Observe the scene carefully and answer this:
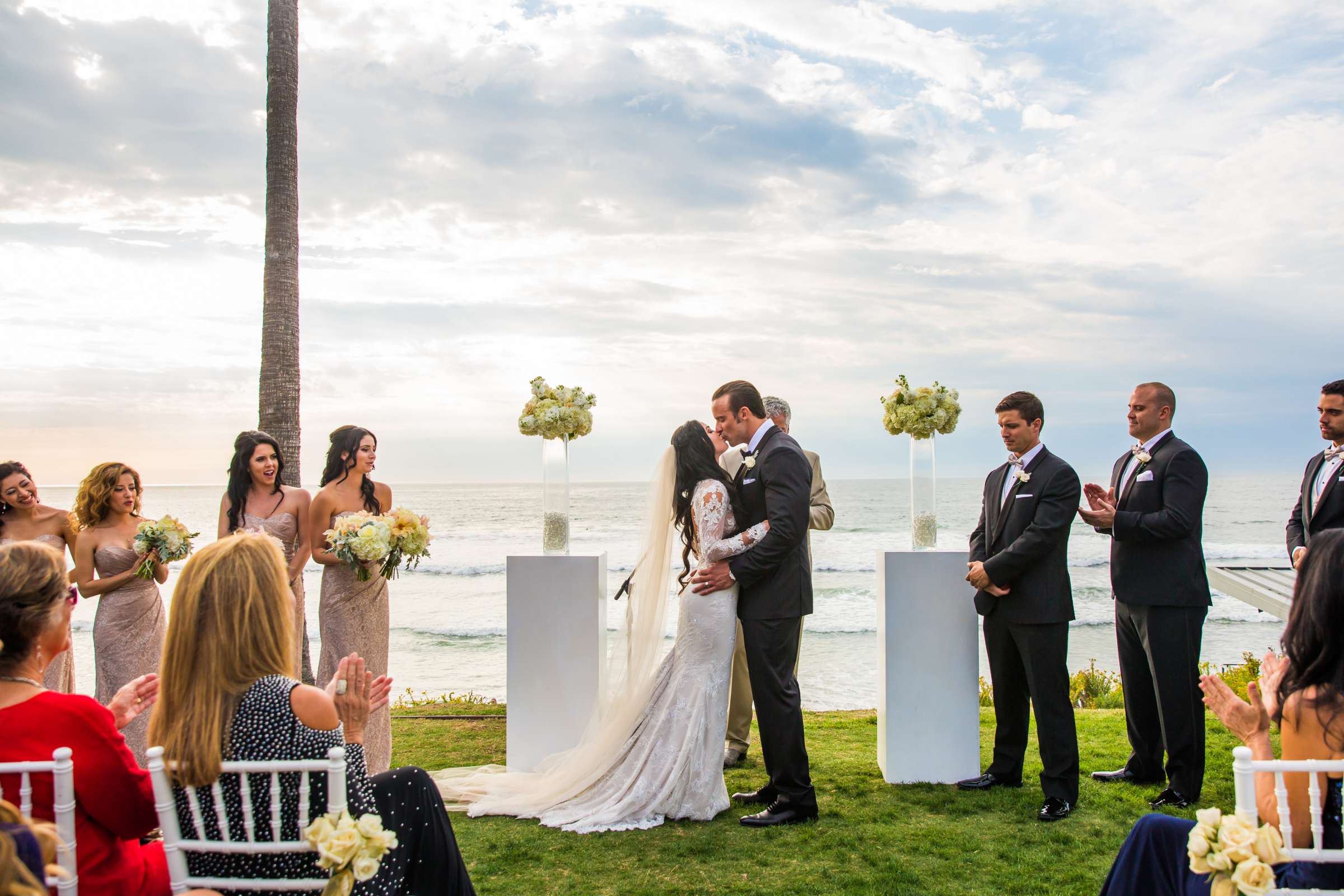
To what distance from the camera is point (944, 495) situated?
48500mm

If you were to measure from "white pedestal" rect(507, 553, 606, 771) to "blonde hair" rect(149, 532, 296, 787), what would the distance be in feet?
9.79

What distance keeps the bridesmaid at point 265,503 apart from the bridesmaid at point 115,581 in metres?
0.57

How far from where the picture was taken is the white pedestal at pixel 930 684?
17.3ft

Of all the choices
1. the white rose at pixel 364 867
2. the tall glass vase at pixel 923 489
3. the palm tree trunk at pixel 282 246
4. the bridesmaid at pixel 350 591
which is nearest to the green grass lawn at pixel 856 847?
the bridesmaid at pixel 350 591

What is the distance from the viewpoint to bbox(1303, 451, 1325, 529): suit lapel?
4.87 meters

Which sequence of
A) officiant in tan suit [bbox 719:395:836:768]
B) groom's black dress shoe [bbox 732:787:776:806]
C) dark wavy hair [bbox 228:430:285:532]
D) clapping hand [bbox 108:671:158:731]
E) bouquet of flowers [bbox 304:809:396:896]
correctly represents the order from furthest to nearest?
1. officiant in tan suit [bbox 719:395:836:768]
2. dark wavy hair [bbox 228:430:285:532]
3. groom's black dress shoe [bbox 732:787:776:806]
4. clapping hand [bbox 108:671:158:731]
5. bouquet of flowers [bbox 304:809:396:896]

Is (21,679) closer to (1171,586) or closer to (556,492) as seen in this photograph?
(556,492)

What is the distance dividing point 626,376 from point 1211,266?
12.2 meters

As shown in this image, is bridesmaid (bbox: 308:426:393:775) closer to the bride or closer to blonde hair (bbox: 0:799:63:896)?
the bride

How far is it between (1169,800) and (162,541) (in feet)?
19.7

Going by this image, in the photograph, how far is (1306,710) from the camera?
2.04m

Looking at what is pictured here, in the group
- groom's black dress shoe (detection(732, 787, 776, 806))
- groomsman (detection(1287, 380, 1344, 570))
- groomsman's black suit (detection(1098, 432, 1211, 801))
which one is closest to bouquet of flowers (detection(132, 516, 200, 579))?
groom's black dress shoe (detection(732, 787, 776, 806))

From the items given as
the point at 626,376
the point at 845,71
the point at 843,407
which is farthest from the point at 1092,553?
the point at 845,71

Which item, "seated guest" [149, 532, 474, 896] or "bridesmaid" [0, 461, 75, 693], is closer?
"seated guest" [149, 532, 474, 896]
